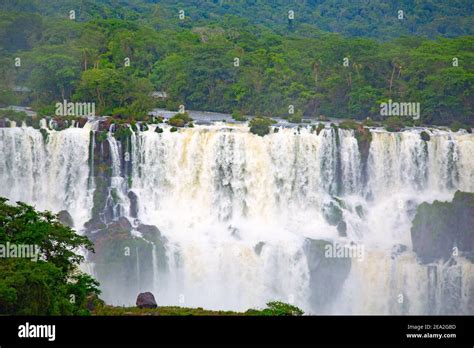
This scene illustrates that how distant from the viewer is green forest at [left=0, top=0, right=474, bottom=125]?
57.7m

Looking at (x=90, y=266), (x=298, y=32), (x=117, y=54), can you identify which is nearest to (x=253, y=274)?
(x=90, y=266)

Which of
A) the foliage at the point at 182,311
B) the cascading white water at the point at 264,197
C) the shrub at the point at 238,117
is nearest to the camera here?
the foliage at the point at 182,311

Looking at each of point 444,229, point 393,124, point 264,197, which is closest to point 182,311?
point 264,197

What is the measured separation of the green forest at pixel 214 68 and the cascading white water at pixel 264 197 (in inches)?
193

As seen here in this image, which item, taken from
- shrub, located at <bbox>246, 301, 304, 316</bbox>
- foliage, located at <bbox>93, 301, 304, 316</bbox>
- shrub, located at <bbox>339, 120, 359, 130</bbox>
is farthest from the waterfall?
shrub, located at <bbox>246, 301, 304, 316</bbox>

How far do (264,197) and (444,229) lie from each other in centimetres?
744

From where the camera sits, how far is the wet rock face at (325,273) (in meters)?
46.9

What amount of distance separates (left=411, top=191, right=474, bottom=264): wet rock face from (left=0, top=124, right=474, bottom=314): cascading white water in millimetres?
642

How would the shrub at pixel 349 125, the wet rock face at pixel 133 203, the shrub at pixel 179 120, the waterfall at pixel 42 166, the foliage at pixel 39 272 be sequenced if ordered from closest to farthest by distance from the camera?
1. the foliage at pixel 39 272
2. the wet rock face at pixel 133 203
3. the waterfall at pixel 42 166
4. the shrub at pixel 179 120
5. the shrub at pixel 349 125

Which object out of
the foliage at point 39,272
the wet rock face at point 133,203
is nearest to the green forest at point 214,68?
the wet rock face at point 133,203

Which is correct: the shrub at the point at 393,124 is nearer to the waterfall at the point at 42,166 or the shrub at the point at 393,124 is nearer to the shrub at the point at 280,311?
the waterfall at the point at 42,166

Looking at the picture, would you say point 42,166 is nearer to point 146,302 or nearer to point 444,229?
point 146,302

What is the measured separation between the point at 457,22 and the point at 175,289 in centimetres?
4429

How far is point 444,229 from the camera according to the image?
47.6 metres
